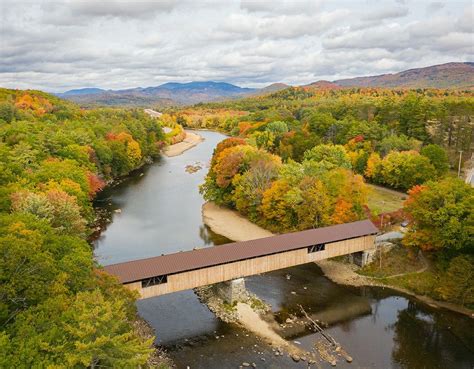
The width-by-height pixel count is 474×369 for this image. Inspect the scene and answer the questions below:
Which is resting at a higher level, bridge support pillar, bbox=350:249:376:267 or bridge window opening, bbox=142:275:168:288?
bridge window opening, bbox=142:275:168:288

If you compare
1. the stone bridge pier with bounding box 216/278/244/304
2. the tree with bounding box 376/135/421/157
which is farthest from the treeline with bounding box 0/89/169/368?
the tree with bounding box 376/135/421/157

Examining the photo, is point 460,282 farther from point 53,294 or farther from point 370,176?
point 370,176

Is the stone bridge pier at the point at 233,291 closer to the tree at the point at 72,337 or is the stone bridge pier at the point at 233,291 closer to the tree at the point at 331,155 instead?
the tree at the point at 72,337

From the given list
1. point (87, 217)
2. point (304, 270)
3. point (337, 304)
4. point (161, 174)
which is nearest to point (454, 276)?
point (337, 304)

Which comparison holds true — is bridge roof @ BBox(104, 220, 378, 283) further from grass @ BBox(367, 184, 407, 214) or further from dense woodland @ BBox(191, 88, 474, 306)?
grass @ BBox(367, 184, 407, 214)

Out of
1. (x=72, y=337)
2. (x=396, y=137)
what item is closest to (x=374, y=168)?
(x=396, y=137)

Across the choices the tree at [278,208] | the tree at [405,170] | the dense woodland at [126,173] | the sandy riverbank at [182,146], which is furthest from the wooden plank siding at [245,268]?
the sandy riverbank at [182,146]
